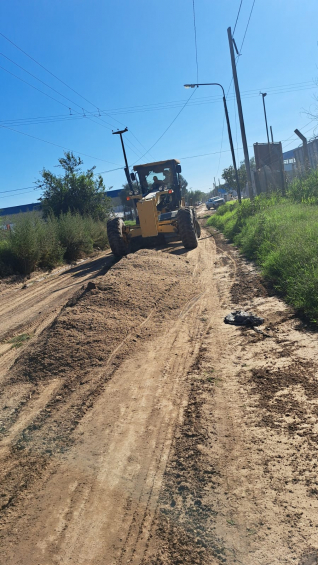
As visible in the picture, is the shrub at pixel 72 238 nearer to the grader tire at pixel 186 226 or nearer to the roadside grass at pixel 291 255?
the grader tire at pixel 186 226

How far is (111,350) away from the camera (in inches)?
220

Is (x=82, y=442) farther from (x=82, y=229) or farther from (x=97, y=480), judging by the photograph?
(x=82, y=229)

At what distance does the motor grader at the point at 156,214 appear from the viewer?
48.5ft

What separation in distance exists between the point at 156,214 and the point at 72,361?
1026 centimetres

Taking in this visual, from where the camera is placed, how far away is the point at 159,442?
3.41 metres

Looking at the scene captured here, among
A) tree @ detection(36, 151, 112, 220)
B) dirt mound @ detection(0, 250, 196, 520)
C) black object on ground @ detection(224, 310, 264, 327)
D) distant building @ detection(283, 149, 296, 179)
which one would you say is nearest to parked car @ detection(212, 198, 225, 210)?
distant building @ detection(283, 149, 296, 179)

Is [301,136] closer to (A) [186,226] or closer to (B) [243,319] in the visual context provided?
(A) [186,226]

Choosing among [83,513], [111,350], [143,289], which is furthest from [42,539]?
[143,289]

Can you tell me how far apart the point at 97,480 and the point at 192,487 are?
705mm

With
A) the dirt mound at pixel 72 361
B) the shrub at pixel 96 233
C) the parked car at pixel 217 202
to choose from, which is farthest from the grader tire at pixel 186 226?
the parked car at pixel 217 202

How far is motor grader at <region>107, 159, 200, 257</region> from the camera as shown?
48.5 feet

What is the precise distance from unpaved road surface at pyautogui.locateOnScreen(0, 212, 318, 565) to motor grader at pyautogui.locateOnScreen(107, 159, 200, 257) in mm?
8440

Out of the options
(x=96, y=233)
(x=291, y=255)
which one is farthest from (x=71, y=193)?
(x=291, y=255)

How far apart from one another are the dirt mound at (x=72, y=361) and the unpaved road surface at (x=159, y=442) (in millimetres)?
21
